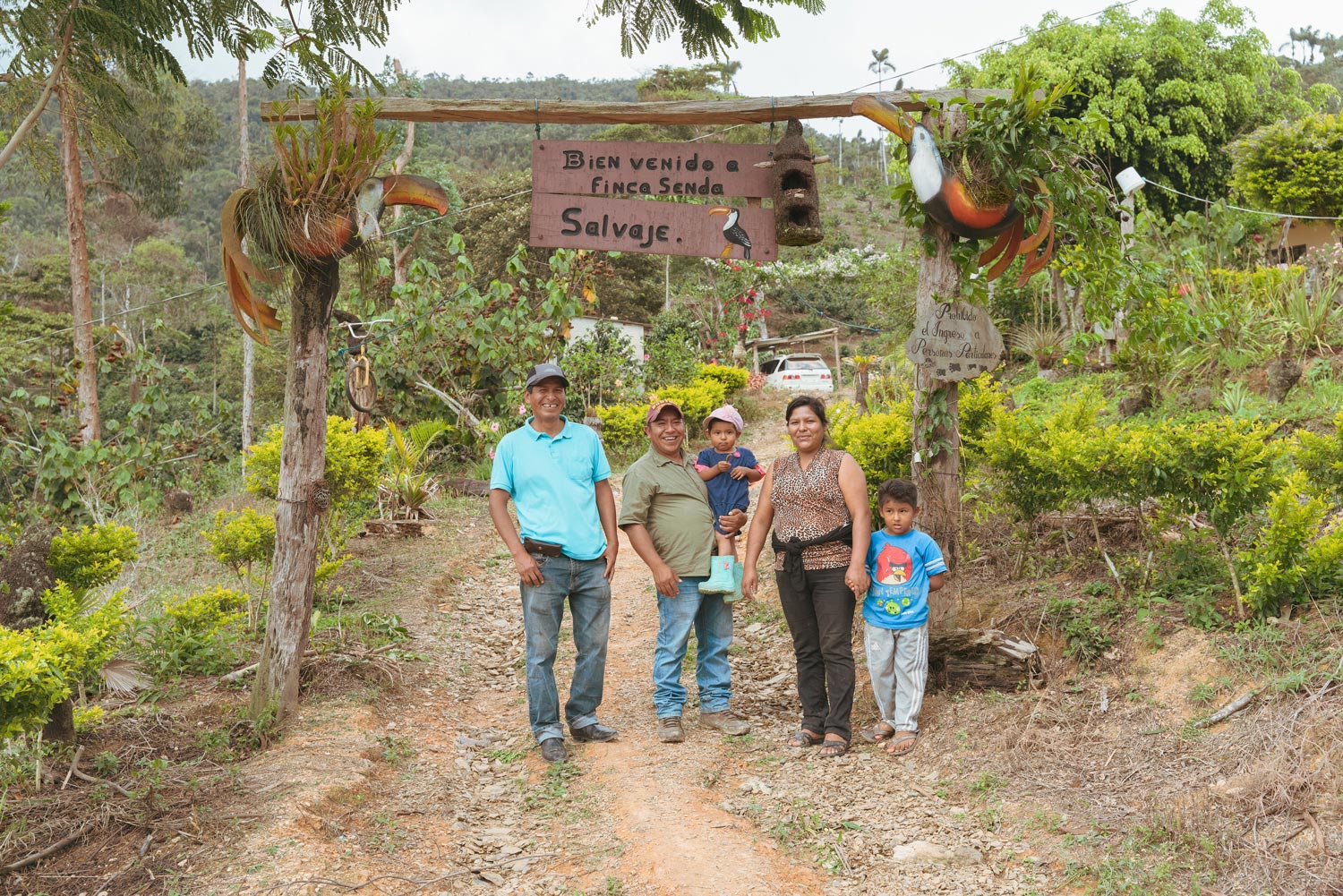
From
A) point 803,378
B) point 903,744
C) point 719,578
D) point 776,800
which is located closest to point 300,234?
point 719,578

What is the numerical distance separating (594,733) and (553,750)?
10.8 inches

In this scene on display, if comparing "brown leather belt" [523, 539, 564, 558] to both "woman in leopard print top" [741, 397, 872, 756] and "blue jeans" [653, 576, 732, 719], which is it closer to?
"blue jeans" [653, 576, 732, 719]

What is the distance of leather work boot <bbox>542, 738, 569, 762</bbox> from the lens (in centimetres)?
471

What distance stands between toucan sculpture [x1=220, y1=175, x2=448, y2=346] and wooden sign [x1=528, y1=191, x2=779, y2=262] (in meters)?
0.71

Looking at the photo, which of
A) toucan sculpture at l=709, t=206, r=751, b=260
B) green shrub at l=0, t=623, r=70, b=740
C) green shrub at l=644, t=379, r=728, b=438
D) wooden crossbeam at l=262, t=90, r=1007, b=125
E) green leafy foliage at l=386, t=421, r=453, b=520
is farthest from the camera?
green shrub at l=644, t=379, r=728, b=438

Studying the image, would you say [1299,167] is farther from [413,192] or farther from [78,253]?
[78,253]

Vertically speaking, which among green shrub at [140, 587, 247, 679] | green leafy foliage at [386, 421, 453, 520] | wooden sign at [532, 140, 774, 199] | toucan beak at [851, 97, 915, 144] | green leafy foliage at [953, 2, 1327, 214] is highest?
green leafy foliage at [953, 2, 1327, 214]

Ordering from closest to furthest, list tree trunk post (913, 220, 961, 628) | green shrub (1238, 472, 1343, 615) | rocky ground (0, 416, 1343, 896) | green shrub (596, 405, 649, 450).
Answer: rocky ground (0, 416, 1343, 896)
green shrub (1238, 472, 1343, 615)
tree trunk post (913, 220, 961, 628)
green shrub (596, 405, 649, 450)

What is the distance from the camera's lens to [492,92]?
87.4m

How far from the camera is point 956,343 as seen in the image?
5055mm

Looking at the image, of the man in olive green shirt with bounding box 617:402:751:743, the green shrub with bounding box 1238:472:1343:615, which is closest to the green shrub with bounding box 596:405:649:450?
the man in olive green shirt with bounding box 617:402:751:743

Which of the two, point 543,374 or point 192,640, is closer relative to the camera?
point 543,374

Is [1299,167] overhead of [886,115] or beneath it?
overhead

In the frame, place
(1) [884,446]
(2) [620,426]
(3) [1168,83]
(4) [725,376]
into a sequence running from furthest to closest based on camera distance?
(3) [1168,83], (4) [725,376], (2) [620,426], (1) [884,446]
